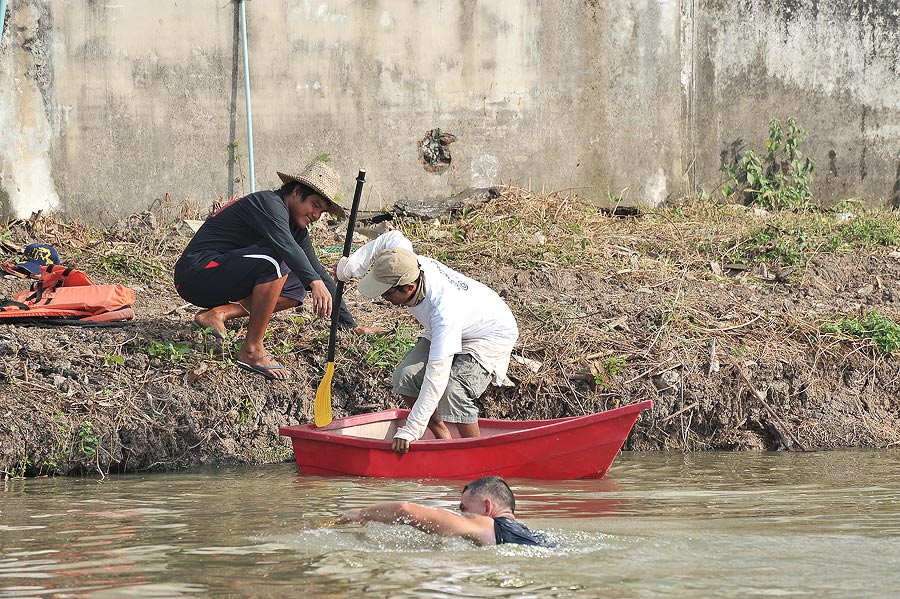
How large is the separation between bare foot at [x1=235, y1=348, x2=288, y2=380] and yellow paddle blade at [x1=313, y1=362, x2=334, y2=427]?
1.93 ft

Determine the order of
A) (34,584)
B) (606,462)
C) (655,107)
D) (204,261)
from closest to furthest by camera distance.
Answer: (34,584)
(606,462)
(204,261)
(655,107)

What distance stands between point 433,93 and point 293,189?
4050 mm

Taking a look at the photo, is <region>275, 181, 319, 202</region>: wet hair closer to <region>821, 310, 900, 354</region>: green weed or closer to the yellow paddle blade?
the yellow paddle blade

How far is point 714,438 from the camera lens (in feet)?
25.6

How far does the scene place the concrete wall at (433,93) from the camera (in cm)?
1030

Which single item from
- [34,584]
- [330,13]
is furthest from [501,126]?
[34,584]

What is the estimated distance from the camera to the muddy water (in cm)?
401

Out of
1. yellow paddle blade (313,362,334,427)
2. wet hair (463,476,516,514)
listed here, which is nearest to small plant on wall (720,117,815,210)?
yellow paddle blade (313,362,334,427)

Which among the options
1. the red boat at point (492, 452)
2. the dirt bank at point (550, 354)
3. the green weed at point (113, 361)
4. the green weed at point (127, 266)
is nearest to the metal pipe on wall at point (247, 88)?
the dirt bank at point (550, 354)

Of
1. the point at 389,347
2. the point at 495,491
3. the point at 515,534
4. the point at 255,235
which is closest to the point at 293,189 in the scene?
the point at 255,235

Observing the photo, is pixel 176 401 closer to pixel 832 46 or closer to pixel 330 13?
pixel 330 13

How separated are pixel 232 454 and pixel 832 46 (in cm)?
819

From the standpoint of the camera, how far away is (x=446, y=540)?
4676 millimetres

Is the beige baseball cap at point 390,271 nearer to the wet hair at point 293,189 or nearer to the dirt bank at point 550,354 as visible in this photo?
the wet hair at point 293,189
